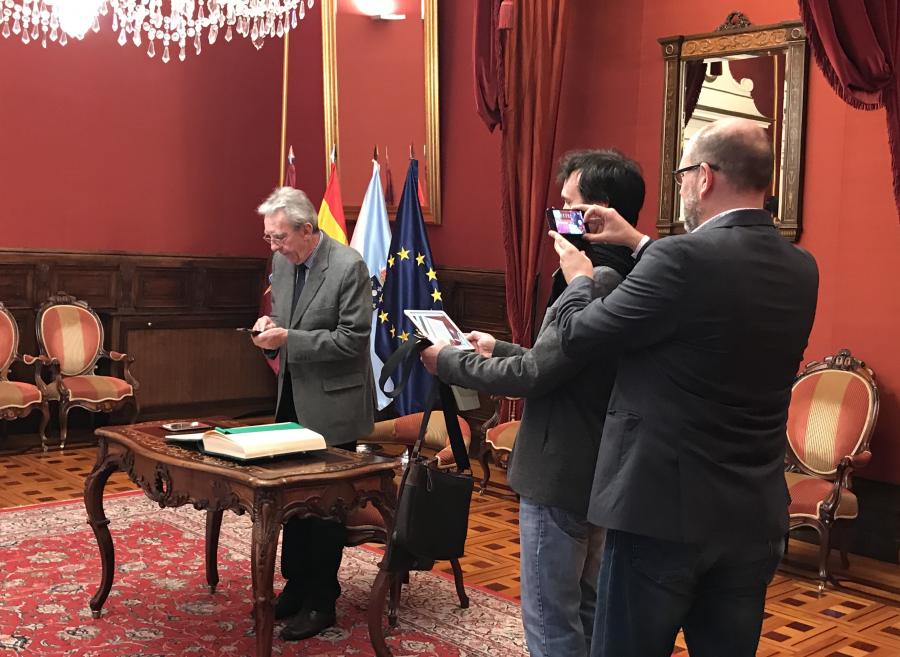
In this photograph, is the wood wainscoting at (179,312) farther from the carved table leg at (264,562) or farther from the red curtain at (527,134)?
the carved table leg at (264,562)

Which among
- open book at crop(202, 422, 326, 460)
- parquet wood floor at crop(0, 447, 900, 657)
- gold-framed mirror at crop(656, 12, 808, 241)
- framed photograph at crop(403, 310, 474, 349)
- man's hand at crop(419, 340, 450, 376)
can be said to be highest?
gold-framed mirror at crop(656, 12, 808, 241)

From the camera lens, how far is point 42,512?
17.6 ft

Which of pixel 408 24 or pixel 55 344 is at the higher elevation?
pixel 408 24

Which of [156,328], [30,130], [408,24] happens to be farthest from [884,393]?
[30,130]

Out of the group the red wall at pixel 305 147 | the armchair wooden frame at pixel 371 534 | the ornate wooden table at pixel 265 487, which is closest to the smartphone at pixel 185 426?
the ornate wooden table at pixel 265 487

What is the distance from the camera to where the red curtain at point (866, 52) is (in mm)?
4363

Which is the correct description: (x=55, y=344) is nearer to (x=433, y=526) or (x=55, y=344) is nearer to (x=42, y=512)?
(x=42, y=512)

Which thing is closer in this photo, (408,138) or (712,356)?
(712,356)

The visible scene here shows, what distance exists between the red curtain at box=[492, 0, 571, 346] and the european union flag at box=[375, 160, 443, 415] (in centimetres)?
59

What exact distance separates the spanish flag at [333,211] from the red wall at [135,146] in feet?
5.07

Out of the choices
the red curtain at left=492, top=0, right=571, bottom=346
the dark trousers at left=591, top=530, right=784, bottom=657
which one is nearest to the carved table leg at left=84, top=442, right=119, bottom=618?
the dark trousers at left=591, top=530, right=784, bottom=657

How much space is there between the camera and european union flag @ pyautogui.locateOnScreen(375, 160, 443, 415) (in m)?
6.69

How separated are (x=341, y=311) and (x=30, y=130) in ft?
15.3

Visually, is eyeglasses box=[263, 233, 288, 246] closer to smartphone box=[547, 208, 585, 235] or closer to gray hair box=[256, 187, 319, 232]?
gray hair box=[256, 187, 319, 232]
